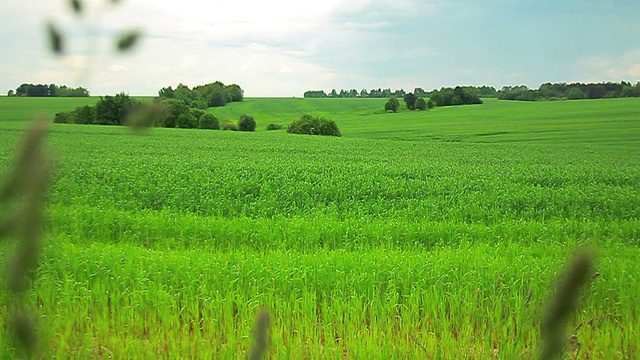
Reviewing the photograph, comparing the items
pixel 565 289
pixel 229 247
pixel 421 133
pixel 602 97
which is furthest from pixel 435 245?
pixel 602 97

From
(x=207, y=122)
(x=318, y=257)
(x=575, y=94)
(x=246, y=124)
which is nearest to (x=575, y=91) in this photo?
(x=575, y=94)

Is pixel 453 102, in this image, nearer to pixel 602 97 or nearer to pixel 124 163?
pixel 602 97

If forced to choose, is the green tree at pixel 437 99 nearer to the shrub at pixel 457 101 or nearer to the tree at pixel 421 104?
the shrub at pixel 457 101

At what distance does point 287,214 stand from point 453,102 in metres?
82.5

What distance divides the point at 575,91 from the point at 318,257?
74.6 meters

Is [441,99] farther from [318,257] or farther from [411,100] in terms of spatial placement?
[318,257]

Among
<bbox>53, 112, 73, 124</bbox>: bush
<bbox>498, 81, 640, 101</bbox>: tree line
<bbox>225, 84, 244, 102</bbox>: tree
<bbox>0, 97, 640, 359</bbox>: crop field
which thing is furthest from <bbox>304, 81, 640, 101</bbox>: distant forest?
<bbox>53, 112, 73, 124</bbox>: bush

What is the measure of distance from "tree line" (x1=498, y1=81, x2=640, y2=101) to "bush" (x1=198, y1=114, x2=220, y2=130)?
4750 cm

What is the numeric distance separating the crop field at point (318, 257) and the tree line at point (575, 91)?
50.9 m

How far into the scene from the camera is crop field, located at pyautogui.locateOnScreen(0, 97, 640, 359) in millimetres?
4699

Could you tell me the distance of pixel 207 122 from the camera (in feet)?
186

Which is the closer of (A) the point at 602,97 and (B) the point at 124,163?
(B) the point at 124,163

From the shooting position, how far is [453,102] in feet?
295

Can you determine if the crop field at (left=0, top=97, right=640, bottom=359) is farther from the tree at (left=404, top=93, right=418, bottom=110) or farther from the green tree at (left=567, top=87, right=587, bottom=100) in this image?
A: the tree at (left=404, top=93, right=418, bottom=110)
